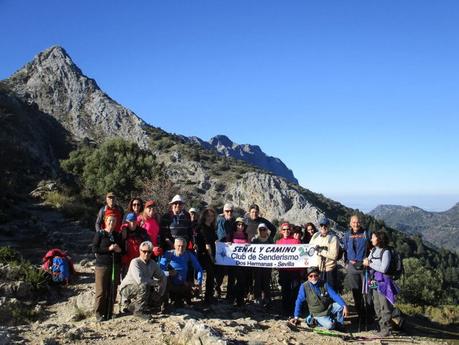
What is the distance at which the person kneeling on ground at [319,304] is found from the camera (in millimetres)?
8500

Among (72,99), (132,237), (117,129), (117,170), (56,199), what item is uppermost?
(72,99)

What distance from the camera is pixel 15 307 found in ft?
31.6

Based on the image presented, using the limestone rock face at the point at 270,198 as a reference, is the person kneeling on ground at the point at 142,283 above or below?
below

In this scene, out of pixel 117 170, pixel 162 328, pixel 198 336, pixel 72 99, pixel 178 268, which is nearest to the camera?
pixel 198 336

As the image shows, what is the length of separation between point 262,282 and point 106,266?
4002 mm

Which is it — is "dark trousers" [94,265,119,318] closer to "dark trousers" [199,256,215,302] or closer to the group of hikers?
the group of hikers

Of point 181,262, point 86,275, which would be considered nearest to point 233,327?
point 181,262

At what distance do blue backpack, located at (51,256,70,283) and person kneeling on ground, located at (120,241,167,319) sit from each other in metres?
4.39

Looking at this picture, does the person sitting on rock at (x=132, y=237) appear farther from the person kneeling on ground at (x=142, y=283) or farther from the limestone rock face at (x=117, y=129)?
the limestone rock face at (x=117, y=129)

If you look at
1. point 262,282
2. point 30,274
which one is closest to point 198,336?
point 262,282

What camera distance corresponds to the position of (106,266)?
8.13 m

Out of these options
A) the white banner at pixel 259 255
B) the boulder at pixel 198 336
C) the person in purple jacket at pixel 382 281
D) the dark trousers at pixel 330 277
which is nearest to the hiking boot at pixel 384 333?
the person in purple jacket at pixel 382 281

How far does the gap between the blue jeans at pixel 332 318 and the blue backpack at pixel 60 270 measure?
7.00 m

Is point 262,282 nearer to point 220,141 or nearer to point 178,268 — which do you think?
point 178,268
